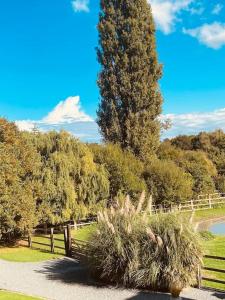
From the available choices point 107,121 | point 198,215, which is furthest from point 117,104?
point 198,215

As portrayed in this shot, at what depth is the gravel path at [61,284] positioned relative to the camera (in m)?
13.1

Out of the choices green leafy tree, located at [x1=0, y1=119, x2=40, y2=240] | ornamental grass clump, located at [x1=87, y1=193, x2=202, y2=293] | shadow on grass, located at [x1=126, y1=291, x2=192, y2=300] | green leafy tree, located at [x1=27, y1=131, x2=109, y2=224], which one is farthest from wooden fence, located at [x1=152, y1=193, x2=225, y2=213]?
shadow on grass, located at [x1=126, y1=291, x2=192, y2=300]

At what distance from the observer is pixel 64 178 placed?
1109 inches

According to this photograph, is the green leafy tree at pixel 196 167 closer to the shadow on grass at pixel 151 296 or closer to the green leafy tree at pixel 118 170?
the green leafy tree at pixel 118 170

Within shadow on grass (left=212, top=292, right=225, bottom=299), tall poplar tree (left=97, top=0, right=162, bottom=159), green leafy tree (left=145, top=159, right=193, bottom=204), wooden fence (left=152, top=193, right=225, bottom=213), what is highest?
tall poplar tree (left=97, top=0, right=162, bottom=159)

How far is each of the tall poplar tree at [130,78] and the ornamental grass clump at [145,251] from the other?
798 inches

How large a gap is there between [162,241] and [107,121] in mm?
23251

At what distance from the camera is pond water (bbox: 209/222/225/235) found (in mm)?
29034

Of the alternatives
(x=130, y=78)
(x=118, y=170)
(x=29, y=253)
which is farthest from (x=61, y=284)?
(x=130, y=78)

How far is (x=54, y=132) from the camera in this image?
30109 millimetres

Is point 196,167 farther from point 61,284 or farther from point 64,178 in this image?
point 61,284

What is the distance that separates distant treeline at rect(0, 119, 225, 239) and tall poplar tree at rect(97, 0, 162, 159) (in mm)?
1892

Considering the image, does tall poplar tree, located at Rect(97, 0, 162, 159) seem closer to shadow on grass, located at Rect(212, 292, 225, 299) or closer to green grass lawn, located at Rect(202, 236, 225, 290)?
green grass lawn, located at Rect(202, 236, 225, 290)

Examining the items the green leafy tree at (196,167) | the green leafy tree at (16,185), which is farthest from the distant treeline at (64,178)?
the green leafy tree at (196,167)
